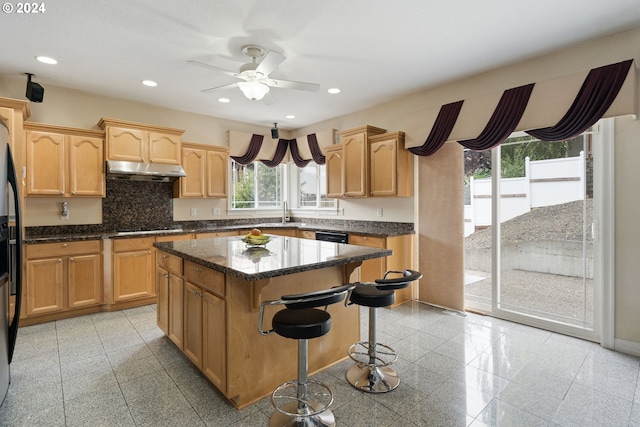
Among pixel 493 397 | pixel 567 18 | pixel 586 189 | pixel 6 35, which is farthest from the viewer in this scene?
pixel 586 189

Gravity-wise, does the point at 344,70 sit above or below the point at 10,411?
above

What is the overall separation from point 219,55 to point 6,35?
5.83 feet

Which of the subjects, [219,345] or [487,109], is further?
[487,109]

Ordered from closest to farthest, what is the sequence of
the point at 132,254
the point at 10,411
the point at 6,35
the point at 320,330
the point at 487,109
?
1. the point at 320,330
2. the point at 10,411
3. the point at 6,35
4. the point at 487,109
5. the point at 132,254

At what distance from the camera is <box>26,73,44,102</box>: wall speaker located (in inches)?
143

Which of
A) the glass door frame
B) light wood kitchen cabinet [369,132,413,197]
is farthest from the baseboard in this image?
light wood kitchen cabinet [369,132,413,197]

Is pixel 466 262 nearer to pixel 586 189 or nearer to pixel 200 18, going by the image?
pixel 586 189

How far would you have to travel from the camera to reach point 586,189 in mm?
3174

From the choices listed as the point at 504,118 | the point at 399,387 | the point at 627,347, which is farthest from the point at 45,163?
the point at 627,347

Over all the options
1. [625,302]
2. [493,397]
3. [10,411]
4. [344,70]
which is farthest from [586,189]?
[10,411]

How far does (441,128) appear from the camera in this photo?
392 cm

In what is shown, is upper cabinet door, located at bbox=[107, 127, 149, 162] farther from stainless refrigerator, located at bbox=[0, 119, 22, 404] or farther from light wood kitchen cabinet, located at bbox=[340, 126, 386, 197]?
light wood kitchen cabinet, located at bbox=[340, 126, 386, 197]

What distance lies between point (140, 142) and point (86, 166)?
686mm

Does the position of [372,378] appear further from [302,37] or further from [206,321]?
[302,37]
